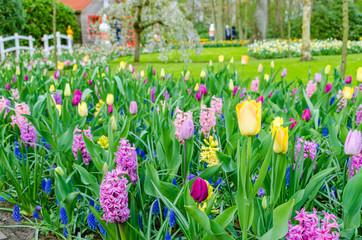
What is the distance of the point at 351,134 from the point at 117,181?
0.74 m

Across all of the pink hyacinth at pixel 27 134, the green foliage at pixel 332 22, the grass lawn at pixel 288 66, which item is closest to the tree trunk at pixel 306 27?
the grass lawn at pixel 288 66

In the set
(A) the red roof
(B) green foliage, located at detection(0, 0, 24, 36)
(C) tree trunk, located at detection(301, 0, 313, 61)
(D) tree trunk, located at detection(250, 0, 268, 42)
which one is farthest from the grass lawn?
(A) the red roof

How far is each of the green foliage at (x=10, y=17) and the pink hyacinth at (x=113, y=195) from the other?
1304 centimetres

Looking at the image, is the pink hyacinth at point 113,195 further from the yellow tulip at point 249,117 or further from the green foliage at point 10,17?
the green foliage at point 10,17

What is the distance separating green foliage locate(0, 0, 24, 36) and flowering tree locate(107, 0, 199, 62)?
12.4 feet

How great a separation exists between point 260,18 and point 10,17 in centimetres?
1057

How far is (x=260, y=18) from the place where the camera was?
16.7 meters

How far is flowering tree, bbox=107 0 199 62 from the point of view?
10570mm

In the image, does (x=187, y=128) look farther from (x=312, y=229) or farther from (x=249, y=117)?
(x=312, y=229)

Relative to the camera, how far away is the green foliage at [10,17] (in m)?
12.2

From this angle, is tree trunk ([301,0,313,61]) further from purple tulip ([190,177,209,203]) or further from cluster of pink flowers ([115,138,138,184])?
purple tulip ([190,177,209,203])

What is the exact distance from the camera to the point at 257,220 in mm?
1346

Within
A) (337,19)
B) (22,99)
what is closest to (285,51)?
(337,19)

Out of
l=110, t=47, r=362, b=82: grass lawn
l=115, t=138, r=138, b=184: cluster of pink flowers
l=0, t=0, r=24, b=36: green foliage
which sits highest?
l=0, t=0, r=24, b=36: green foliage
